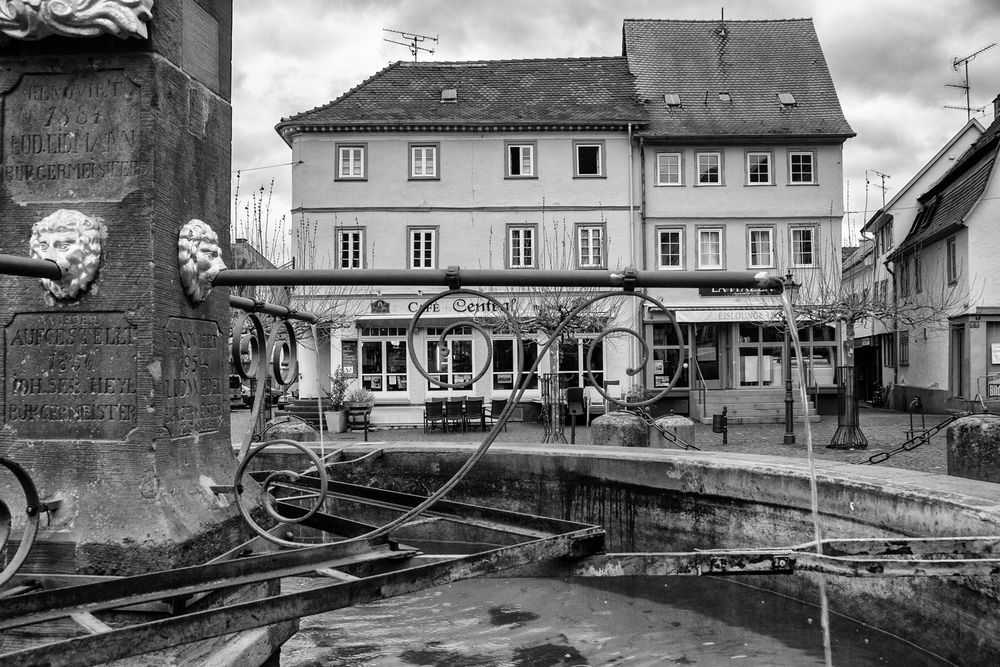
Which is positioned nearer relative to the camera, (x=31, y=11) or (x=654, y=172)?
(x=31, y=11)

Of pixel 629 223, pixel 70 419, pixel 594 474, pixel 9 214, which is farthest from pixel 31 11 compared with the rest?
pixel 629 223

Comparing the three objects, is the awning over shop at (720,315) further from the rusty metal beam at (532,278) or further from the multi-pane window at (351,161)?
the rusty metal beam at (532,278)

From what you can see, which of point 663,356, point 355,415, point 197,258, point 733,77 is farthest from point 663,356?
point 197,258

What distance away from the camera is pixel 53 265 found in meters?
2.84

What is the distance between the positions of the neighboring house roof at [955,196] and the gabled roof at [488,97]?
33.4 feet

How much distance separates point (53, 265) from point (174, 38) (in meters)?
0.98

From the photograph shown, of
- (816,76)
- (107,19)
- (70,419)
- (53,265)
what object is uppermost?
(816,76)

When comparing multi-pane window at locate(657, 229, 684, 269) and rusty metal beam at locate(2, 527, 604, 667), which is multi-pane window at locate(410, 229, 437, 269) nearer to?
multi-pane window at locate(657, 229, 684, 269)

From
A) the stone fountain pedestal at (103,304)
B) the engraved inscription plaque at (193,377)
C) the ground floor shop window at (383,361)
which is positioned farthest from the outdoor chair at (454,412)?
the stone fountain pedestal at (103,304)

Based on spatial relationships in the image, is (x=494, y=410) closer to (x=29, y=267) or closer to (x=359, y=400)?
(x=359, y=400)

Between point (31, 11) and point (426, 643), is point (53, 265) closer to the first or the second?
point (31, 11)

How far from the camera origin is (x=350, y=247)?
27.7 m

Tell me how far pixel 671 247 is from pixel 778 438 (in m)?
10.7

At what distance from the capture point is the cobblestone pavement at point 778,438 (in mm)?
14320
